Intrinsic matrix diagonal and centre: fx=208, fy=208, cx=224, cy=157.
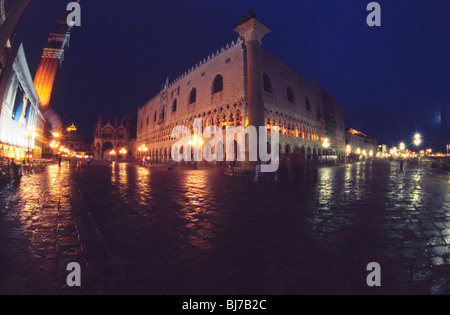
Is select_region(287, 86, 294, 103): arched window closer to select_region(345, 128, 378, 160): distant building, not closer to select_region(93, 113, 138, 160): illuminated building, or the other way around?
select_region(345, 128, 378, 160): distant building

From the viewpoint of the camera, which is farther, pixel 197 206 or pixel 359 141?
pixel 359 141

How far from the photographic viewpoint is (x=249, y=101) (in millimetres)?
18172

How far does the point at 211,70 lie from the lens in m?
31.9

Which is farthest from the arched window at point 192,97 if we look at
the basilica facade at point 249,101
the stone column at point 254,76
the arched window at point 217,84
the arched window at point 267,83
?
the stone column at point 254,76

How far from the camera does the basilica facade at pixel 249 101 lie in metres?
18.8

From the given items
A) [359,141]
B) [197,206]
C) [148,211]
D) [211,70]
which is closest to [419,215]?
[197,206]

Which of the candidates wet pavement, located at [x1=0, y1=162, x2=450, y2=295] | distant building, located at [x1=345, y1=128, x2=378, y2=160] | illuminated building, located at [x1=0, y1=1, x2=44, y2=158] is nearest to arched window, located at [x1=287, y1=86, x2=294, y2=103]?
distant building, located at [x1=345, y1=128, x2=378, y2=160]

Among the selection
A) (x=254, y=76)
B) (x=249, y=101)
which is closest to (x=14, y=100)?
(x=249, y=101)

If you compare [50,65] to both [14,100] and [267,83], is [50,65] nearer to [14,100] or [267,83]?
[14,100]

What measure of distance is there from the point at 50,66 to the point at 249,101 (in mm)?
72090

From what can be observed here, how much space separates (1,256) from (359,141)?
82644 mm

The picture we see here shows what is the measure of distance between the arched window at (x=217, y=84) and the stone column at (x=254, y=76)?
11839 mm

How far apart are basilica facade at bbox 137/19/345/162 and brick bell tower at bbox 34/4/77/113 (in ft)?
99.8
